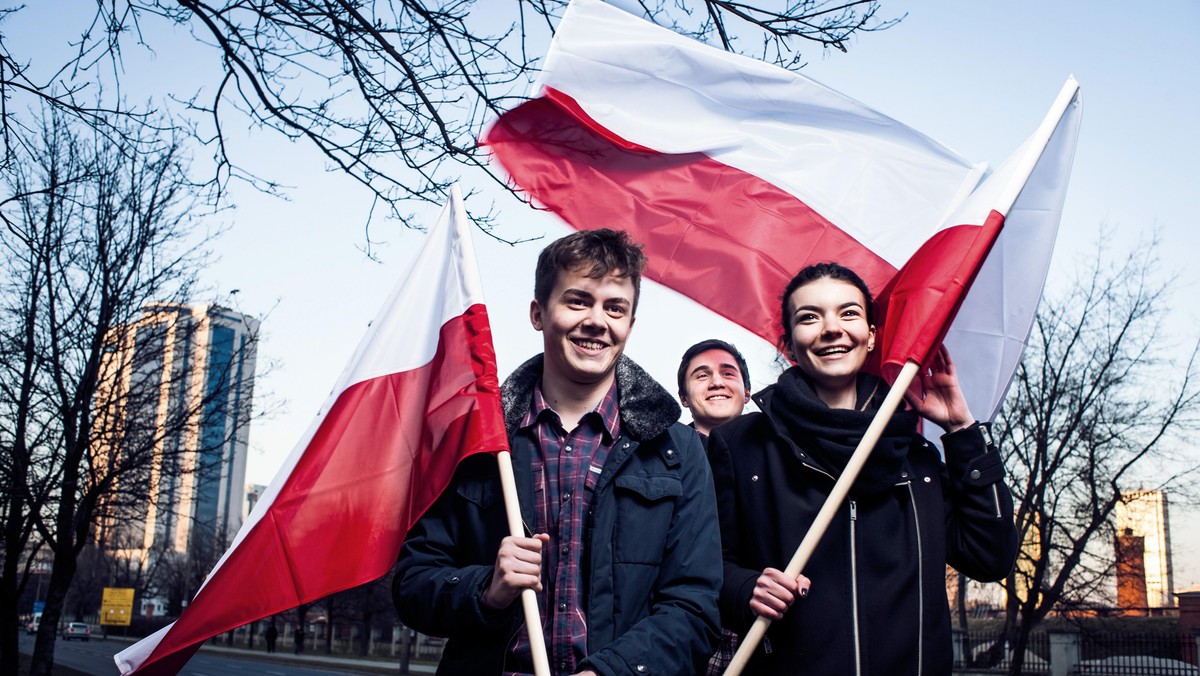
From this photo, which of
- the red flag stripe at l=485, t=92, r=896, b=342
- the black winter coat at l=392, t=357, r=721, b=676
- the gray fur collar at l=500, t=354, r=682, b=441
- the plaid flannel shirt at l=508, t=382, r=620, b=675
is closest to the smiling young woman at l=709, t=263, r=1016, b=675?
the black winter coat at l=392, t=357, r=721, b=676

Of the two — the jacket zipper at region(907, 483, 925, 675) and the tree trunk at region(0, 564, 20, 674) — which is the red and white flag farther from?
the tree trunk at region(0, 564, 20, 674)

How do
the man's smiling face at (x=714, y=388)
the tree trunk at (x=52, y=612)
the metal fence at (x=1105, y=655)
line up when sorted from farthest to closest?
the metal fence at (x=1105, y=655)
the tree trunk at (x=52, y=612)
the man's smiling face at (x=714, y=388)

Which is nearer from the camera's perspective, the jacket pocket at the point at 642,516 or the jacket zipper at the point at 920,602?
the jacket pocket at the point at 642,516

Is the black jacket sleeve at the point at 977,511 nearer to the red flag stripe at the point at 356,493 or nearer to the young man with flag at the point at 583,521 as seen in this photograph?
the young man with flag at the point at 583,521

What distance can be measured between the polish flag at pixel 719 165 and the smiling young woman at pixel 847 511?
2.84 ft

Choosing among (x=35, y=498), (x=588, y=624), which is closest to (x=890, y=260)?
(x=588, y=624)

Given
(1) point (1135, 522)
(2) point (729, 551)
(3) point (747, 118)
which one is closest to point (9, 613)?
(3) point (747, 118)

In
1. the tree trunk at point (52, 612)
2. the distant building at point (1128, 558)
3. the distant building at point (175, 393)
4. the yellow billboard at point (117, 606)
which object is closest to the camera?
the tree trunk at point (52, 612)

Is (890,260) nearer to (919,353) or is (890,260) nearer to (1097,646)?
(919,353)

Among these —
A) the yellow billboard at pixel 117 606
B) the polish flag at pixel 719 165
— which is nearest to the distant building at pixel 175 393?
the polish flag at pixel 719 165

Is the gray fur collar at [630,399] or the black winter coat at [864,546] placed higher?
the gray fur collar at [630,399]

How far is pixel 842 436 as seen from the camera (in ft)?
9.62

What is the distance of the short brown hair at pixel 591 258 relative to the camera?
9.81ft

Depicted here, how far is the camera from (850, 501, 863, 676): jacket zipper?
2775 millimetres
